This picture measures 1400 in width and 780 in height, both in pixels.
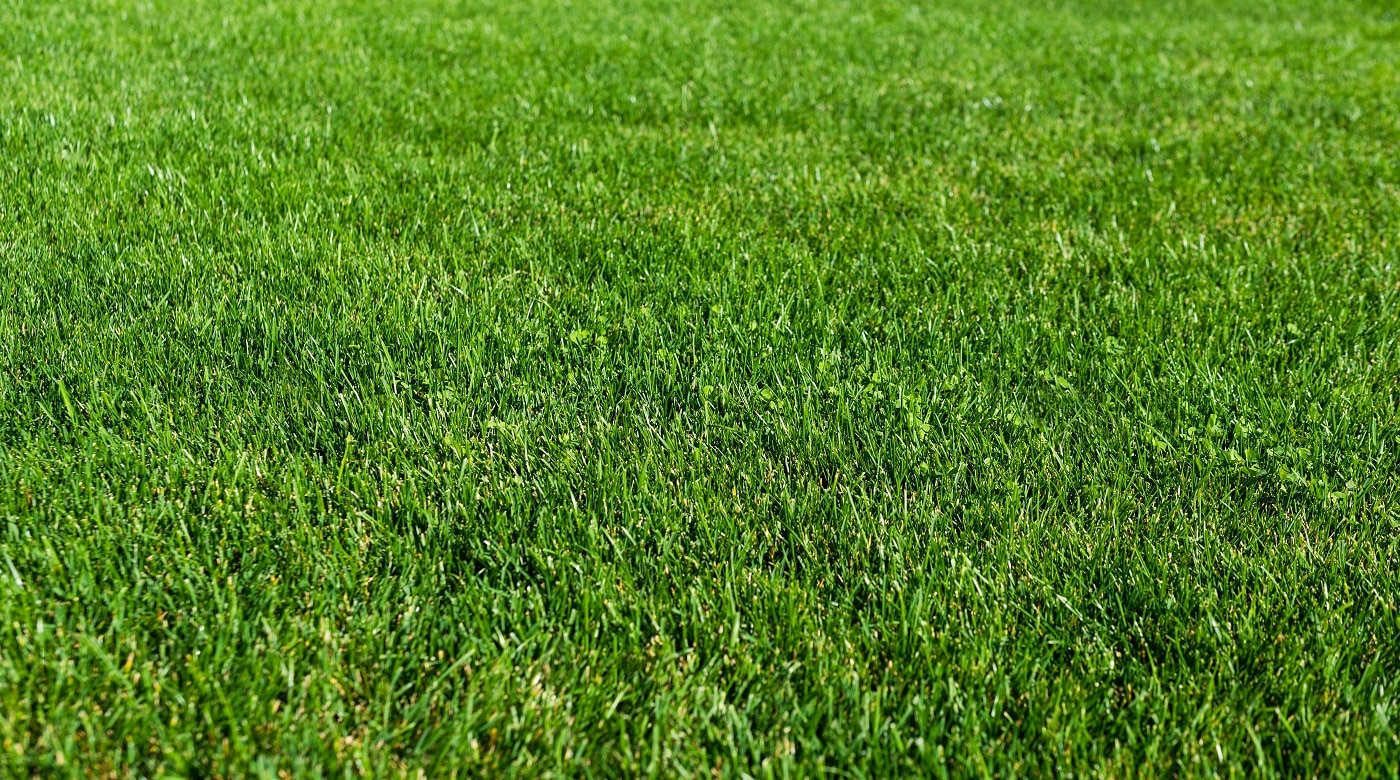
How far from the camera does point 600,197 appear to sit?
452cm

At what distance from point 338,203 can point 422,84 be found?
2.04 m

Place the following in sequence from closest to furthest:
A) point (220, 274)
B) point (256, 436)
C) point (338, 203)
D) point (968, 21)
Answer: point (256, 436)
point (220, 274)
point (338, 203)
point (968, 21)

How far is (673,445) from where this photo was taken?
2826 mm

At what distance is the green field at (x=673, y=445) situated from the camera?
204 cm

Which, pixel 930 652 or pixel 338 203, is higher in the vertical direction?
pixel 338 203

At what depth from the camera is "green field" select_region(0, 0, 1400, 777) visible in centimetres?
204

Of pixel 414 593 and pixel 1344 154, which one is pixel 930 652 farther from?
pixel 1344 154

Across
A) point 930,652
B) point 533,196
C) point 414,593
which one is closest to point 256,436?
point 414,593

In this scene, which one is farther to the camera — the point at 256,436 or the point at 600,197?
the point at 600,197

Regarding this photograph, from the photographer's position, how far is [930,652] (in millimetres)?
2201

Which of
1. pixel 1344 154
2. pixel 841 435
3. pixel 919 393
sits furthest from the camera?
pixel 1344 154

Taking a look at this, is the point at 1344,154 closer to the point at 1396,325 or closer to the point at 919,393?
the point at 1396,325

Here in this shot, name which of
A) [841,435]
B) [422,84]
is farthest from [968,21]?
[841,435]

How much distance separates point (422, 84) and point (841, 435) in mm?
3982
